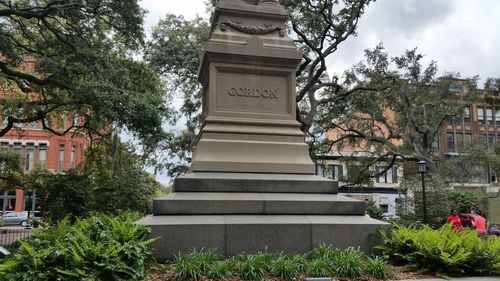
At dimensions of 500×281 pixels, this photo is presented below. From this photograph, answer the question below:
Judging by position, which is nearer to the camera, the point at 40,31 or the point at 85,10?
the point at 85,10

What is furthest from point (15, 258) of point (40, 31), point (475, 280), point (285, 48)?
point (40, 31)

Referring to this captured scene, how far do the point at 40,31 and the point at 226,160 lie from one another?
1462 cm

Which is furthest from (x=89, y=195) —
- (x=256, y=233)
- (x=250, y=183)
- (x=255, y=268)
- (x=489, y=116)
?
(x=489, y=116)

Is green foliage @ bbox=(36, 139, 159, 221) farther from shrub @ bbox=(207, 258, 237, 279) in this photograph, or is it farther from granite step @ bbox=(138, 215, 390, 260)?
shrub @ bbox=(207, 258, 237, 279)

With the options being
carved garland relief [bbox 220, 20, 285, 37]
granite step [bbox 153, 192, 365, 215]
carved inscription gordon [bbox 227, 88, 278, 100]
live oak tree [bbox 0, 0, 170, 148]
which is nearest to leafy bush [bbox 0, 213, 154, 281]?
granite step [bbox 153, 192, 365, 215]

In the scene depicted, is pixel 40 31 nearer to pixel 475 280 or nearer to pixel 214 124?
pixel 214 124

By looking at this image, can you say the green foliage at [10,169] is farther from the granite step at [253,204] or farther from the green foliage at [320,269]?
the green foliage at [320,269]

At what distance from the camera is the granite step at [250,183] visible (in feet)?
26.9

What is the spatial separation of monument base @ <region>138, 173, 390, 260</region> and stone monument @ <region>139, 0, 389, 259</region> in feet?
0.05

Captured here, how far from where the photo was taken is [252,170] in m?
9.00

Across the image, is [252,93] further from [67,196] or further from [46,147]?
[46,147]

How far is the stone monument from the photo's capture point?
7.28 m

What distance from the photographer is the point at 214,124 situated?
938 centimetres

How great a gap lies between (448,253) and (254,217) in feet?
9.94
